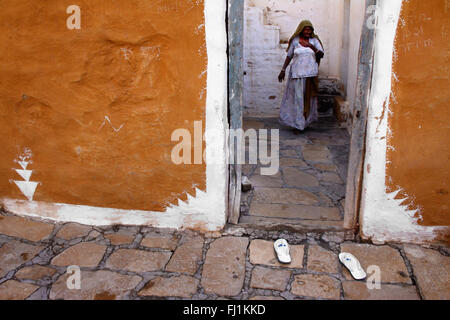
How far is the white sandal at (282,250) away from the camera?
322 cm

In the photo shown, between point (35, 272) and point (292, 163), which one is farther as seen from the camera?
point (292, 163)

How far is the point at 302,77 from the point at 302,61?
0.24m

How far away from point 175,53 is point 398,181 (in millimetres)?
2106

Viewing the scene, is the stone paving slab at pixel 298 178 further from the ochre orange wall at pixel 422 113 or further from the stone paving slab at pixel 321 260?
the ochre orange wall at pixel 422 113

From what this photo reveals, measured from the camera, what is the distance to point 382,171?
3.26 meters

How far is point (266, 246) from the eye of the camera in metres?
3.43

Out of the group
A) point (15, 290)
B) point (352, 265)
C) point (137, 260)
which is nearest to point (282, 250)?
point (352, 265)

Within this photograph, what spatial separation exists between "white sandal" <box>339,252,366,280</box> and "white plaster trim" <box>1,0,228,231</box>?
42.3 inches

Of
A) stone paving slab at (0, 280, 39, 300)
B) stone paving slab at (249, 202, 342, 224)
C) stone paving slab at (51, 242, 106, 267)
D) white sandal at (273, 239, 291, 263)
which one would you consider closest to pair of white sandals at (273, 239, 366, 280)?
white sandal at (273, 239, 291, 263)

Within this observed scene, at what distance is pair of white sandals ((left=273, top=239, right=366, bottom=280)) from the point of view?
9.97ft

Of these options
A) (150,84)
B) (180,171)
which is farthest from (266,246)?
(150,84)

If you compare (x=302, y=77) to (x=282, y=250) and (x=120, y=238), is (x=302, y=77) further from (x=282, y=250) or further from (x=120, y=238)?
(x=120, y=238)

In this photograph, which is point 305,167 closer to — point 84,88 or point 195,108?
point 195,108

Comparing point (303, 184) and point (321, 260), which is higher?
point (303, 184)
